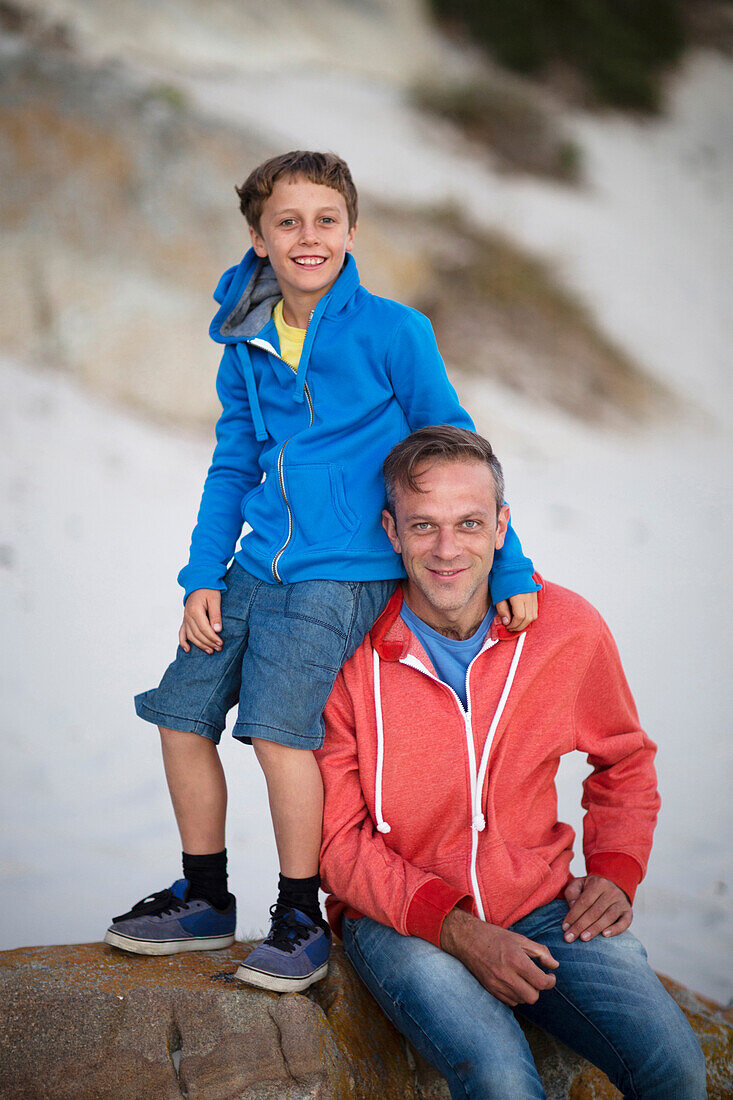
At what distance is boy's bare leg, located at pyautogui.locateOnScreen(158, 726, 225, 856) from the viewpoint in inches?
75.2

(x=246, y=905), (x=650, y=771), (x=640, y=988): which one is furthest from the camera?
(x=246, y=905)

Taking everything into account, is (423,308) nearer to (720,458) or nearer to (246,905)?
(720,458)

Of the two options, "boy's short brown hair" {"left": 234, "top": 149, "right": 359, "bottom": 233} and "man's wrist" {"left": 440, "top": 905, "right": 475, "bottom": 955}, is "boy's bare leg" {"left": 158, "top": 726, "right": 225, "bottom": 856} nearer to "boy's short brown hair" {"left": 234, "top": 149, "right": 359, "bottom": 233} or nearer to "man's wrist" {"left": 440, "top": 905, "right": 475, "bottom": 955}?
"man's wrist" {"left": 440, "top": 905, "right": 475, "bottom": 955}

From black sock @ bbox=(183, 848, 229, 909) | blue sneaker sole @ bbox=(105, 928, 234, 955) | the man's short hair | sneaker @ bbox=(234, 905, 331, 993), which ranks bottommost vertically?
blue sneaker sole @ bbox=(105, 928, 234, 955)

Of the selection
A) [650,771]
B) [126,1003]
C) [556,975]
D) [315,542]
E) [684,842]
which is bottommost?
[684,842]

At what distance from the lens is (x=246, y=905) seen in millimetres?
4047

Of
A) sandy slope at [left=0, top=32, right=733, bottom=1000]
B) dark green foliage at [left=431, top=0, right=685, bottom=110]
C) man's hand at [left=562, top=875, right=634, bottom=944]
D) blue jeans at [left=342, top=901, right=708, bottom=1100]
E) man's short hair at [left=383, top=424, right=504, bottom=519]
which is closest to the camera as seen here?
blue jeans at [left=342, top=901, right=708, bottom=1100]

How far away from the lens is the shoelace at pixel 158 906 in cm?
190

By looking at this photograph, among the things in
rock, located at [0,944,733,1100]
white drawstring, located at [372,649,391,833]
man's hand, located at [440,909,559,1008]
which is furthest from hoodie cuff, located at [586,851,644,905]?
rock, located at [0,944,733,1100]

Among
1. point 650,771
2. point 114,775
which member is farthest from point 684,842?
point 650,771

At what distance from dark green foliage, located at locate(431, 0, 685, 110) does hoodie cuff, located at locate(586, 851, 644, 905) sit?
671 centimetres

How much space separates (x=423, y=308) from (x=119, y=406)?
6.67ft

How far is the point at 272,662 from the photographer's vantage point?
183cm

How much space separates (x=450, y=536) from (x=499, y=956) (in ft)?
2.28
